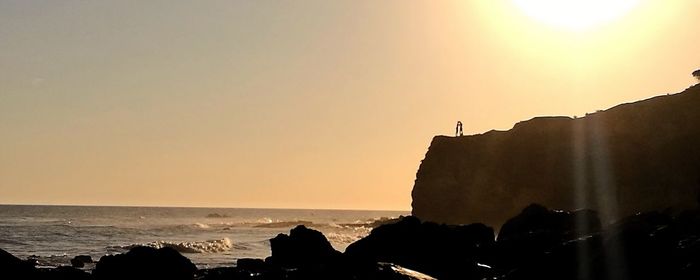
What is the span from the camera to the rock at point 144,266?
61.1 feet

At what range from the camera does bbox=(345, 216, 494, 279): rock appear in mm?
18375

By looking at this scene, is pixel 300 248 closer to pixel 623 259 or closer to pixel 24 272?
pixel 24 272

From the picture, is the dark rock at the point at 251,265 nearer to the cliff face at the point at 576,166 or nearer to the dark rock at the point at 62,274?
the dark rock at the point at 62,274

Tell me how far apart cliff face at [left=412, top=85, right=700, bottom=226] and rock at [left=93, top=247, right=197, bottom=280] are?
3914 cm

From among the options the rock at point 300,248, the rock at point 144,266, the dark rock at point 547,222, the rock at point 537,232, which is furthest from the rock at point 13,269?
the dark rock at point 547,222

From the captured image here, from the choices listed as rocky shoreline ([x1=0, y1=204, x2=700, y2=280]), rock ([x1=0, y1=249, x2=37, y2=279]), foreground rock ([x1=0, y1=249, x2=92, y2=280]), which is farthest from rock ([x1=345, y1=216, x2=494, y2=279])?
rock ([x1=0, y1=249, x2=37, y2=279])

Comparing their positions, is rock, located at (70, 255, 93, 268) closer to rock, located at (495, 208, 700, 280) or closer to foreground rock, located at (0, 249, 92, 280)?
foreground rock, located at (0, 249, 92, 280)

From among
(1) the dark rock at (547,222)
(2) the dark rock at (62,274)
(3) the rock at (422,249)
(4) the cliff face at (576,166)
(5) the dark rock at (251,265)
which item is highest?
(4) the cliff face at (576,166)

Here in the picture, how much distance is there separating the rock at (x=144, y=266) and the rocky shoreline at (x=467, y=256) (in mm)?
22

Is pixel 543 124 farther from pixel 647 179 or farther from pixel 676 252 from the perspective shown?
pixel 676 252

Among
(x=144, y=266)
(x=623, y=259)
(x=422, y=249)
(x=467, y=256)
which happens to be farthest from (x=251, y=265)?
(x=623, y=259)

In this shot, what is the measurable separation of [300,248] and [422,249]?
4199 millimetres

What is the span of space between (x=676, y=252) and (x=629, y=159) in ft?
160

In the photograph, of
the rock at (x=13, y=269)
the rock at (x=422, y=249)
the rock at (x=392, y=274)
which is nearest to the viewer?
the rock at (x=392, y=274)
